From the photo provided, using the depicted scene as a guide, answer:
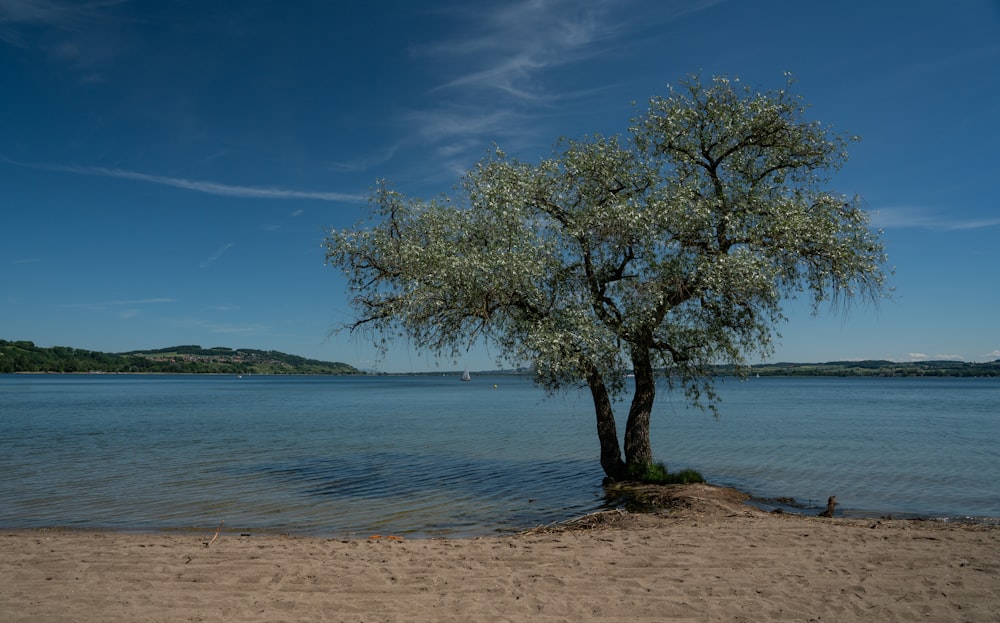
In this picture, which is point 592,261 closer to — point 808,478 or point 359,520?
point 359,520

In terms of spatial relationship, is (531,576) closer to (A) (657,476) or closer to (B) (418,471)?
(A) (657,476)

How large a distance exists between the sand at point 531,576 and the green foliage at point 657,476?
18.0 ft

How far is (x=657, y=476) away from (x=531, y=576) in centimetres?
991

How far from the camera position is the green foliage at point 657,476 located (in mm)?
18578

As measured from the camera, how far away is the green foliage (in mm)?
18578

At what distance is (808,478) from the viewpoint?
22344 mm

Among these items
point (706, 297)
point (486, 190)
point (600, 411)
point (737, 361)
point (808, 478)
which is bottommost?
point (808, 478)

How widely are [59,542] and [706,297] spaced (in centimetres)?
1582

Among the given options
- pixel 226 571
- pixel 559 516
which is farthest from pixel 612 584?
pixel 559 516

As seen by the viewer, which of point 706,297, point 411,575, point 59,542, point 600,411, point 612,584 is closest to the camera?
point 612,584

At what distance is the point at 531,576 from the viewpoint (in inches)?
379

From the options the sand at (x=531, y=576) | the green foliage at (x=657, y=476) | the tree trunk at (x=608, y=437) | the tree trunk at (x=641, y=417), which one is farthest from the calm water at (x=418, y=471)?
the sand at (x=531, y=576)

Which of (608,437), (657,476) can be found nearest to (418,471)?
(608,437)

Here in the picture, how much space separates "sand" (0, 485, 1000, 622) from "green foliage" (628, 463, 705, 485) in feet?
18.0
